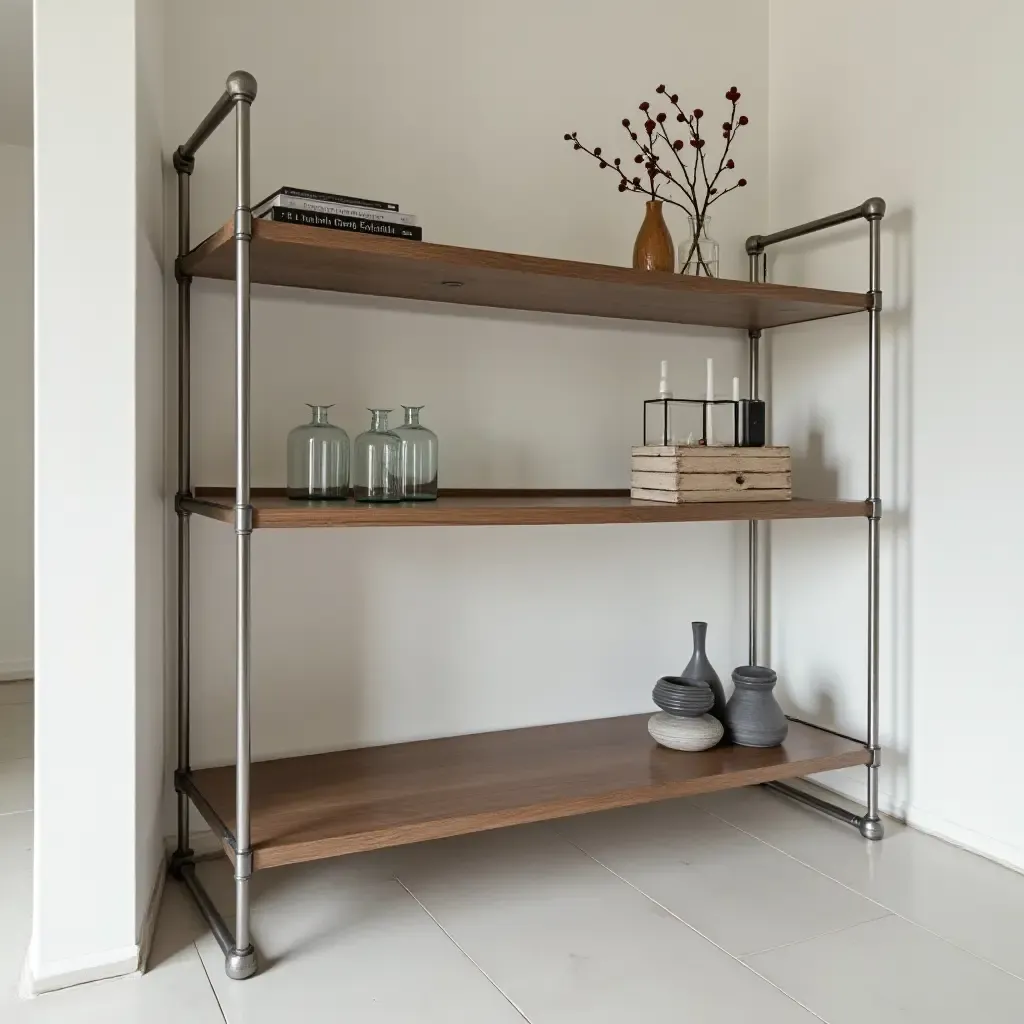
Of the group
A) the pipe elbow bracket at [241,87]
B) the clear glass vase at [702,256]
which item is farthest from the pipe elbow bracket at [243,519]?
the clear glass vase at [702,256]

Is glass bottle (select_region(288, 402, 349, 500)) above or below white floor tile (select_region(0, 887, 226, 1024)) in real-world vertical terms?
above

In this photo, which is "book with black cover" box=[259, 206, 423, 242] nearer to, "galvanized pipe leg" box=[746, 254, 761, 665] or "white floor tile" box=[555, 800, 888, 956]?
"galvanized pipe leg" box=[746, 254, 761, 665]

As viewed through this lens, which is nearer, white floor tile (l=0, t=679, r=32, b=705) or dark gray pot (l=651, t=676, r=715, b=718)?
dark gray pot (l=651, t=676, r=715, b=718)

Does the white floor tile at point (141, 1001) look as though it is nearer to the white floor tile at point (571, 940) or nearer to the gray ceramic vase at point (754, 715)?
the white floor tile at point (571, 940)

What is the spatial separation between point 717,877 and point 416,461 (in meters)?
1.02

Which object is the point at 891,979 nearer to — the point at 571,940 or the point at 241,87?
the point at 571,940

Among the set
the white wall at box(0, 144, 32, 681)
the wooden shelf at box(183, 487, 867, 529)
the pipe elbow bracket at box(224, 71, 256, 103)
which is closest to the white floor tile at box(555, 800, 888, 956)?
the wooden shelf at box(183, 487, 867, 529)

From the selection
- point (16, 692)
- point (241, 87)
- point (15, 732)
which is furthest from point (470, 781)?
point (16, 692)

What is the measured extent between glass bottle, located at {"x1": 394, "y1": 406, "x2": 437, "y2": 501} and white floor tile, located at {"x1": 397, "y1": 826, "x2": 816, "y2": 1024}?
2.48ft

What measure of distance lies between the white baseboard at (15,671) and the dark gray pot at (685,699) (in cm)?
295

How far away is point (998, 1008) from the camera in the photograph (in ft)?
4.69

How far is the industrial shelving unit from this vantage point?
4.88ft

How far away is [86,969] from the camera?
1.46m

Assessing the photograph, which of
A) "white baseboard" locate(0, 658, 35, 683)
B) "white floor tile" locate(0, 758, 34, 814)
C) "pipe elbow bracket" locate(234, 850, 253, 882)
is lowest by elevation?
"white floor tile" locate(0, 758, 34, 814)
